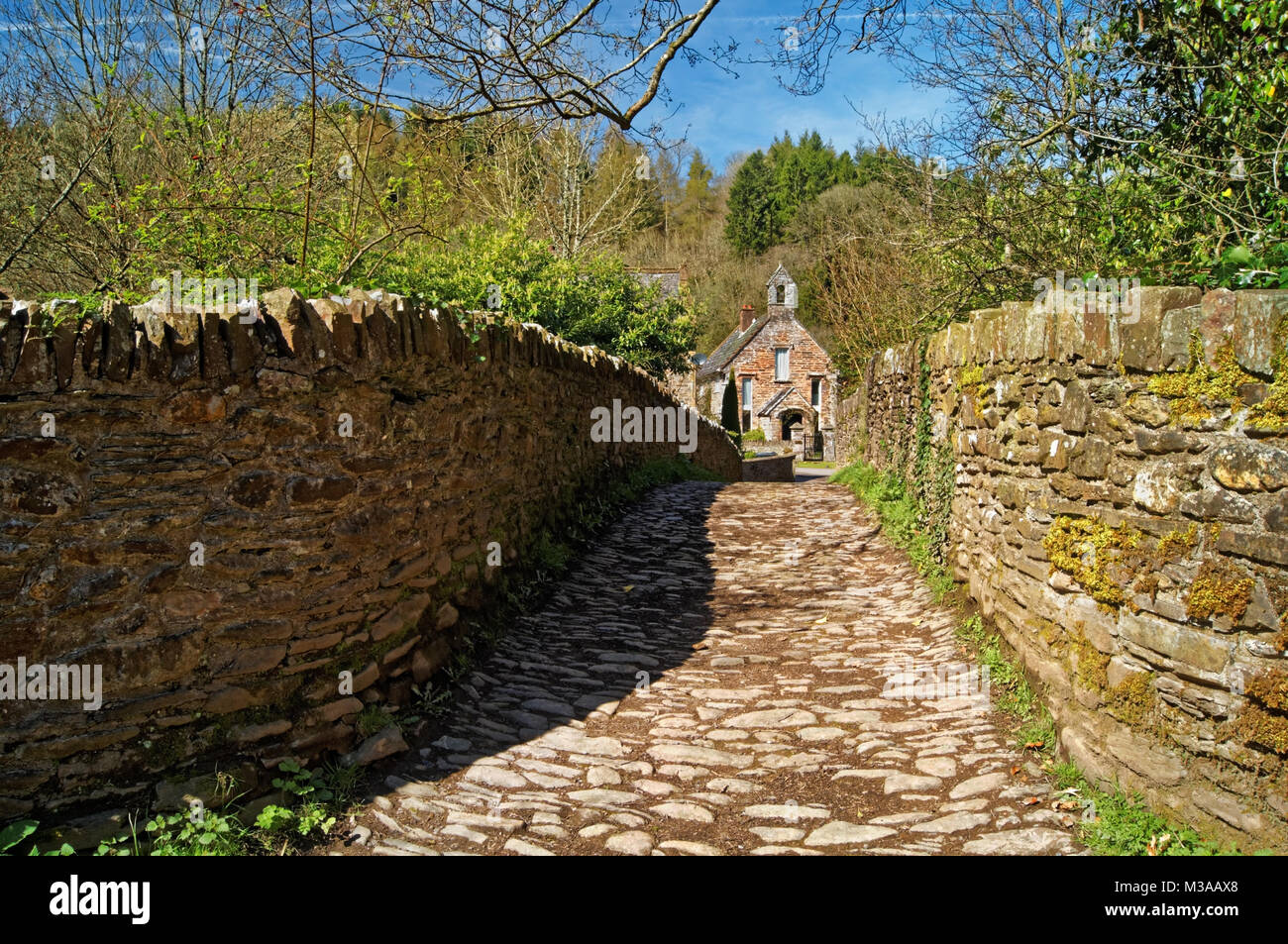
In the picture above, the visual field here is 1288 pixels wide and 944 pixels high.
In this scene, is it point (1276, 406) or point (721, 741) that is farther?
point (721, 741)

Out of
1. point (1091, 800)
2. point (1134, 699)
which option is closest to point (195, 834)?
point (1091, 800)

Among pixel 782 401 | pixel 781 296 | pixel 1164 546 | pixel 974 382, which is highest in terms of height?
pixel 781 296

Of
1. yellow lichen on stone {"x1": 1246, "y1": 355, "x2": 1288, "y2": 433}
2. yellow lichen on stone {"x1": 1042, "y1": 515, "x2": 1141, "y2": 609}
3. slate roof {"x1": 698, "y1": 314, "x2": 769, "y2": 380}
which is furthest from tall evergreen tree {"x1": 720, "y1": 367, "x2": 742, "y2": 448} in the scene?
yellow lichen on stone {"x1": 1246, "y1": 355, "x2": 1288, "y2": 433}

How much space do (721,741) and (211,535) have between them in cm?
253

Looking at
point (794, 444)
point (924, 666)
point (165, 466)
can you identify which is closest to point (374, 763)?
point (165, 466)

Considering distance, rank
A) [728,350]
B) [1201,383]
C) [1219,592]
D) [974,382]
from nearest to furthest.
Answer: [1219,592] < [1201,383] < [974,382] < [728,350]

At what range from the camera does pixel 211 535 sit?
11.0ft

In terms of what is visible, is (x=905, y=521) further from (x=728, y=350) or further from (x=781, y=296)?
(x=728, y=350)

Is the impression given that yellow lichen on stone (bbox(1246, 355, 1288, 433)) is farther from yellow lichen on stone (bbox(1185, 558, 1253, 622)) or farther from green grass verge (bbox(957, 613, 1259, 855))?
green grass verge (bbox(957, 613, 1259, 855))

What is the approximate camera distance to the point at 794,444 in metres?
44.8

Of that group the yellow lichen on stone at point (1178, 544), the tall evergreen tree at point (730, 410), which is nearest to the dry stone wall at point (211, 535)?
Result: the yellow lichen on stone at point (1178, 544)

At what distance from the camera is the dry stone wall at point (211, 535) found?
2959mm

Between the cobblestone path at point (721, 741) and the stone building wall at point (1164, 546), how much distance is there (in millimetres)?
496

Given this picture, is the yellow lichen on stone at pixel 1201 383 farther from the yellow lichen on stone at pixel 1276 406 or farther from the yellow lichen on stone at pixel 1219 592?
the yellow lichen on stone at pixel 1219 592
